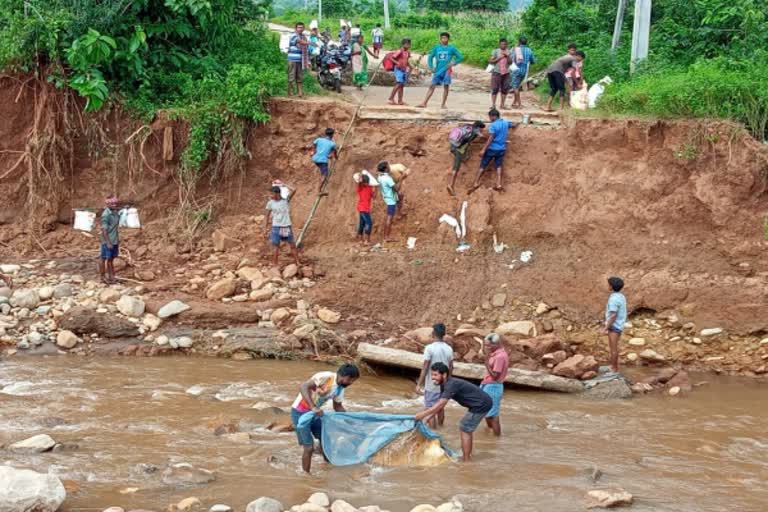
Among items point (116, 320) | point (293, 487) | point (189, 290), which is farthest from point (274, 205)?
point (293, 487)

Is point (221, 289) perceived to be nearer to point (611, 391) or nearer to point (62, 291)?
point (62, 291)

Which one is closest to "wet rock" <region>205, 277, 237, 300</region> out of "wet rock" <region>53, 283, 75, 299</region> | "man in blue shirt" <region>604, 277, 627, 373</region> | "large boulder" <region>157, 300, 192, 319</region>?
"large boulder" <region>157, 300, 192, 319</region>

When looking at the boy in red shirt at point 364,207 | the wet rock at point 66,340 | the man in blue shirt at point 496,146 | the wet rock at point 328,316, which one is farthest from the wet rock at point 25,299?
the man in blue shirt at point 496,146

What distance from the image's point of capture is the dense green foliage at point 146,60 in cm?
1529

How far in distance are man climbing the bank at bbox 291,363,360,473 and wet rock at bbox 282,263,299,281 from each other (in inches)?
217

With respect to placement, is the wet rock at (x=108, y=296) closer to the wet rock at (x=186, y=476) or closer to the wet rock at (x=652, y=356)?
the wet rock at (x=186, y=476)

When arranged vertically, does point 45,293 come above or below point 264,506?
above

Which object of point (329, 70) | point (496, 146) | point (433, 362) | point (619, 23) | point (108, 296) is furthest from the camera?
point (619, 23)

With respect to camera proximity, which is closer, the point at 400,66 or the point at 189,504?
the point at 189,504

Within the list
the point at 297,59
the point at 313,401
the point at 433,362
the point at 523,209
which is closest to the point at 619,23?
the point at 523,209

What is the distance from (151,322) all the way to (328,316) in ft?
7.81

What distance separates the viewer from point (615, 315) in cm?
1189

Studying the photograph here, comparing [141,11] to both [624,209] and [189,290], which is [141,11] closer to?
[189,290]

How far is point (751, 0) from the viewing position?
16.8m
